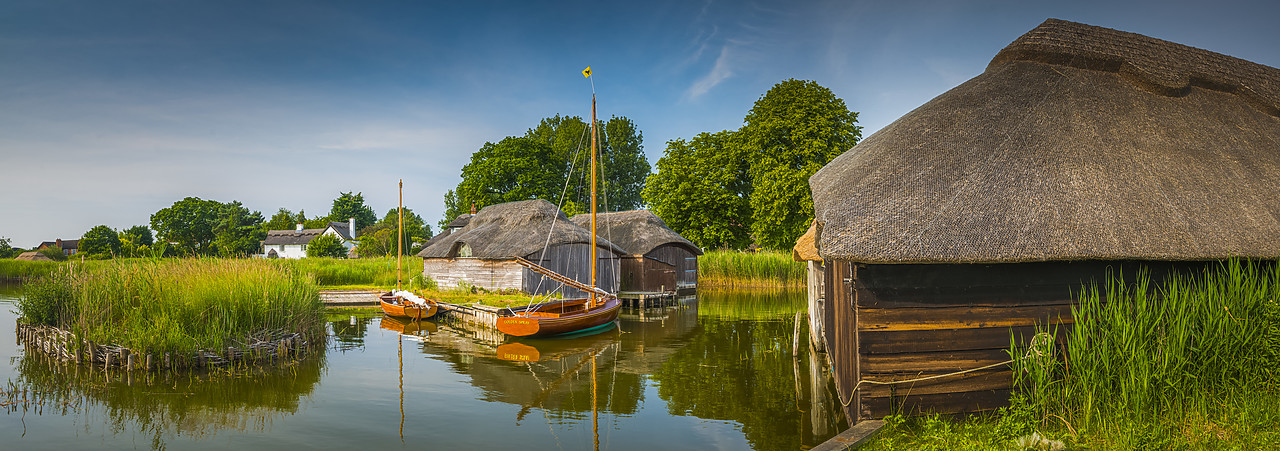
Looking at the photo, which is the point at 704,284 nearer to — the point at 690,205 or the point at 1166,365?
the point at 690,205

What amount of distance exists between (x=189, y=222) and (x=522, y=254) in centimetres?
5881

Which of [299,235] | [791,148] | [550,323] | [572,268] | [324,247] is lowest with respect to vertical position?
[550,323]

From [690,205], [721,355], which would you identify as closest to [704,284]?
[690,205]

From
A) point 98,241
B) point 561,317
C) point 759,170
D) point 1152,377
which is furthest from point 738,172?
point 98,241

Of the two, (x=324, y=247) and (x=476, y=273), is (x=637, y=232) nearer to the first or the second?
(x=476, y=273)

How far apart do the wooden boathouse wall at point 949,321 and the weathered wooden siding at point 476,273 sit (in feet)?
60.7

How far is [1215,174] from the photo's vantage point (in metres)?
6.82

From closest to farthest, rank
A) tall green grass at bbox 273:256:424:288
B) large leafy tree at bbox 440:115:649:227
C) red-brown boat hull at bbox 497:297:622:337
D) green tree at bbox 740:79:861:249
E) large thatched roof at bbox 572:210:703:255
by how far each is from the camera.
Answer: red-brown boat hull at bbox 497:297:622:337 < large thatched roof at bbox 572:210:703:255 < tall green grass at bbox 273:256:424:288 < green tree at bbox 740:79:861:249 < large leafy tree at bbox 440:115:649:227

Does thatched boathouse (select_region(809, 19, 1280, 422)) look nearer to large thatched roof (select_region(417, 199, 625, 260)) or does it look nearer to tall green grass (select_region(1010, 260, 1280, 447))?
tall green grass (select_region(1010, 260, 1280, 447))

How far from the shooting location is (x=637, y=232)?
99.3ft

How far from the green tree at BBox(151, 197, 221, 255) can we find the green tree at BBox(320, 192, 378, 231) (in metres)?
13.7

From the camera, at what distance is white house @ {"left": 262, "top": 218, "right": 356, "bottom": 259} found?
6594 centimetres

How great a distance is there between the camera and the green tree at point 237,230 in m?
64.0

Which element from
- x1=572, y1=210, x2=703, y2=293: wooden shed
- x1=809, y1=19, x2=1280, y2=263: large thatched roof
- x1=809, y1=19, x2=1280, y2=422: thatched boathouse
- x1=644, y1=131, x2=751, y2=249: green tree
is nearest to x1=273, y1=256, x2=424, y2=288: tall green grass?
x1=572, y1=210, x2=703, y2=293: wooden shed
